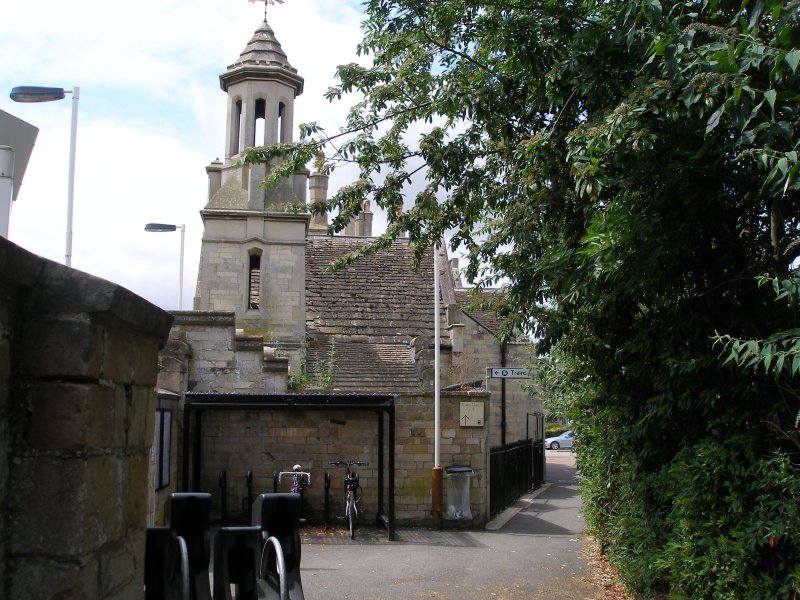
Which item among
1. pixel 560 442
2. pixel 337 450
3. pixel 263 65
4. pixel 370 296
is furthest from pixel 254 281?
pixel 560 442

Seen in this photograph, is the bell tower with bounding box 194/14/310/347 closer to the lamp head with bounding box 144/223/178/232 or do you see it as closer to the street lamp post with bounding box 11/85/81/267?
the lamp head with bounding box 144/223/178/232

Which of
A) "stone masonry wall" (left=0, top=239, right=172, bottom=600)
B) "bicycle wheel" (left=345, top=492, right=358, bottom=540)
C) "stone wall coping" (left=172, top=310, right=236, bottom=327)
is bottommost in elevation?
"bicycle wheel" (left=345, top=492, right=358, bottom=540)

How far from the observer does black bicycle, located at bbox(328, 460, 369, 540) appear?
14445mm

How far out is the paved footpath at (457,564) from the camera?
33.4 ft

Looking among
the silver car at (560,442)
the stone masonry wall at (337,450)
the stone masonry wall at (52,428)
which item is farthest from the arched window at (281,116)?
the silver car at (560,442)

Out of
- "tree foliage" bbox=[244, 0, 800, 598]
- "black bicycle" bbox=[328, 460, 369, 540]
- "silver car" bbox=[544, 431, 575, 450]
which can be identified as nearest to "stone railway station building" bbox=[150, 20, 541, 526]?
"black bicycle" bbox=[328, 460, 369, 540]

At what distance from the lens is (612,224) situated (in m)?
6.38

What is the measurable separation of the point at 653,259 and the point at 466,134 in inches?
161

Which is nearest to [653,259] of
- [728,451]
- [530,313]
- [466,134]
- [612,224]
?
[612,224]

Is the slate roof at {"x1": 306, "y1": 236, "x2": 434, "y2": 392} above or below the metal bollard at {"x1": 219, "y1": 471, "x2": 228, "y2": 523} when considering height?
above

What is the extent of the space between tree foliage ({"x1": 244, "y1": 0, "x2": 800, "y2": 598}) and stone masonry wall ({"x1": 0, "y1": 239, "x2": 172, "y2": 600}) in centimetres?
359

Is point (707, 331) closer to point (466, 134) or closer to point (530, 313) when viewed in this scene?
point (530, 313)

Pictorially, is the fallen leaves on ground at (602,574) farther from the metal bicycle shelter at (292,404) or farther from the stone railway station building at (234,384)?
the metal bicycle shelter at (292,404)

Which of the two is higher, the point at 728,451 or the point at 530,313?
the point at 530,313
